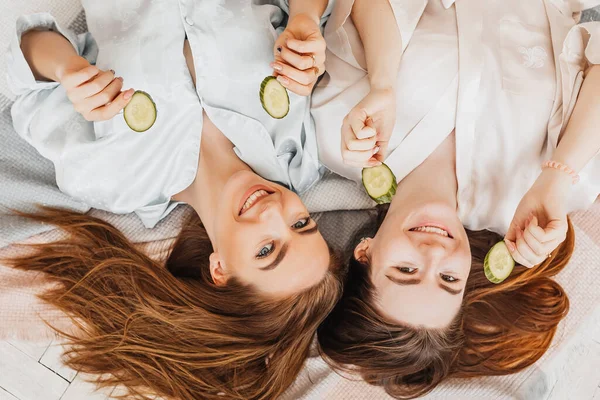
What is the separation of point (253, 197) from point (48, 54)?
0.77m

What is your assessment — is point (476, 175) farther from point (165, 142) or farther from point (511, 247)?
point (165, 142)

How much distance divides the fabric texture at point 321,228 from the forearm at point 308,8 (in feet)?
2.17

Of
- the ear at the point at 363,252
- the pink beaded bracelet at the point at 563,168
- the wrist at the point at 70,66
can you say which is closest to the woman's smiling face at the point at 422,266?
the ear at the point at 363,252

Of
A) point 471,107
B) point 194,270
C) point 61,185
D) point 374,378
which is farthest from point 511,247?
point 61,185

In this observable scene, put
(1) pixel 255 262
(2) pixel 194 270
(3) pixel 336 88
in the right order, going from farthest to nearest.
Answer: (2) pixel 194 270 → (3) pixel 336 88 → (1) pixel 255 262

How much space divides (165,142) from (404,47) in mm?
868

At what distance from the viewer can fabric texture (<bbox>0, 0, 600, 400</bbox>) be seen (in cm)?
206

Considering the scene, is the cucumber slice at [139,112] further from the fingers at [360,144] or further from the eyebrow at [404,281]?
the eyebrow at [404,281]

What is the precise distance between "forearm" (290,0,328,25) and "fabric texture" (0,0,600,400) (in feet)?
2.17

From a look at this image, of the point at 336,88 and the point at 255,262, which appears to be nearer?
the point at 255,262

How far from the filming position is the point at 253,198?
5.72 feet

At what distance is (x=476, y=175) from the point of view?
74.9 inches

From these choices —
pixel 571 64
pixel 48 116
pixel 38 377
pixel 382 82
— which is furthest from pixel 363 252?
pixel 38 377

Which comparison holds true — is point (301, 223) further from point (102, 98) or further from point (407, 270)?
point (102, 98)
